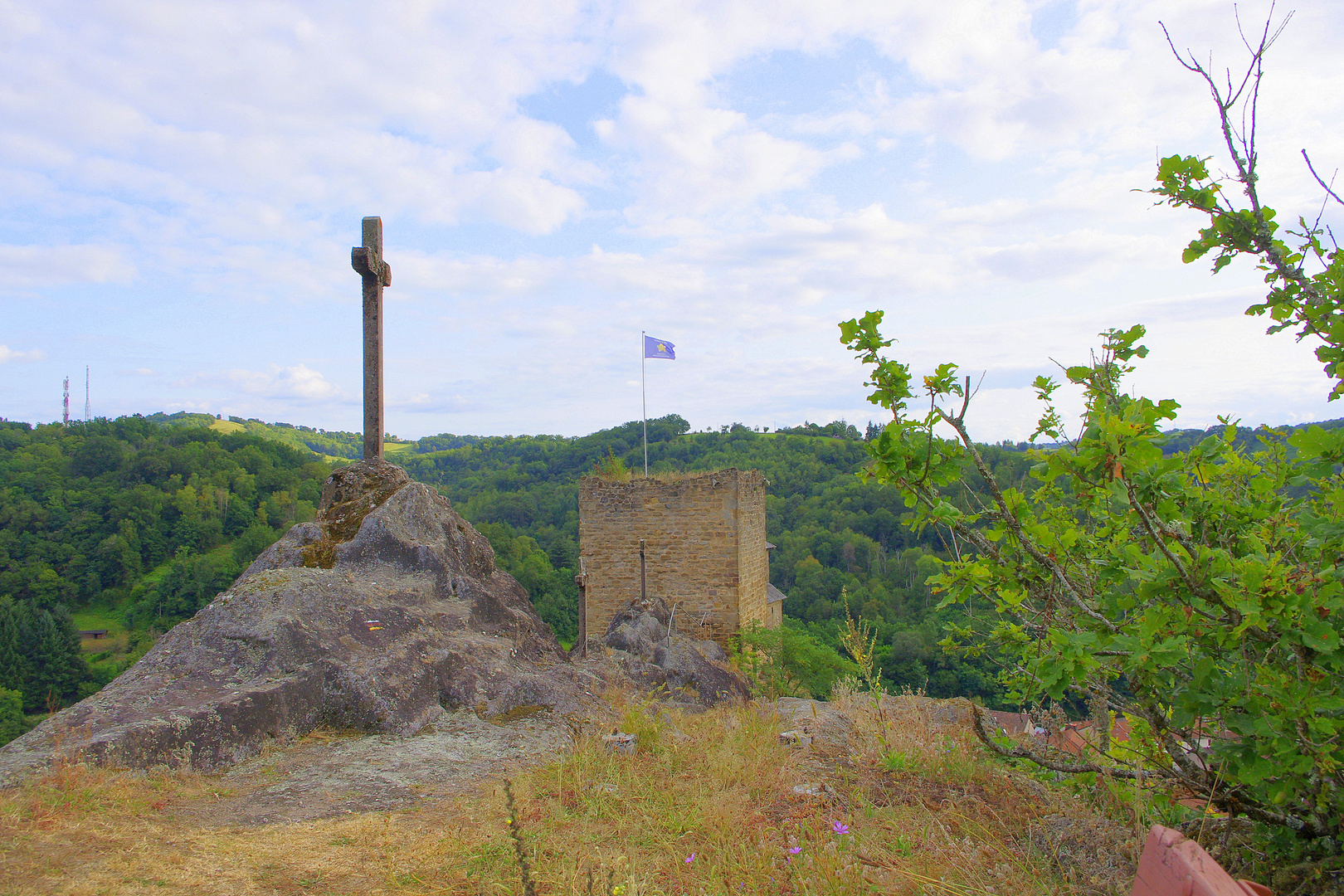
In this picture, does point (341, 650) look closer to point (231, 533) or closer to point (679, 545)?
point (679, 545)

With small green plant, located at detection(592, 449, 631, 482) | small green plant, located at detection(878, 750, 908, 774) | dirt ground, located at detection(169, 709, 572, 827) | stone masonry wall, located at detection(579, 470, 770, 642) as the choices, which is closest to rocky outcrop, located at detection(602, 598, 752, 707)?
dirt ground, located at detection(169, 709, 572, 827)

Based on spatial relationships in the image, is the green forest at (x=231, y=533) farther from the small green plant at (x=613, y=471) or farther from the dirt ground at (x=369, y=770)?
the dirt ground at (x=369, y=770)

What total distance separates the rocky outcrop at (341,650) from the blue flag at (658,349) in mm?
8534

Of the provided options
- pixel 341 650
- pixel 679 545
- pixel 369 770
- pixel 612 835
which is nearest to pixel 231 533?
pixel 679 545

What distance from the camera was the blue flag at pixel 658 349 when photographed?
49.3 ft

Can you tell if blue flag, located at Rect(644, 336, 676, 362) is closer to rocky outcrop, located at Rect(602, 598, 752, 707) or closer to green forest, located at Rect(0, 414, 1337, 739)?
rocky outcrop, located at Rect(602, 598, 752, 707)

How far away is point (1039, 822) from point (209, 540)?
54905 millimetres

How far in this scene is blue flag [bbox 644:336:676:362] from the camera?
1502 cm

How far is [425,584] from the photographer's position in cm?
616

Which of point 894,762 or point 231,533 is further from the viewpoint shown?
point 231,533

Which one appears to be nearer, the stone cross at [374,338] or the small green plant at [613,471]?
the stone cross at [374,338]

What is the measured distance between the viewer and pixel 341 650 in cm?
511

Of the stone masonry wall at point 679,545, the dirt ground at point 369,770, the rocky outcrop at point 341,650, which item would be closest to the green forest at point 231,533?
Result: the stone masonry wall at point 679,545

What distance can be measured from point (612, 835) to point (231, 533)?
179ft
